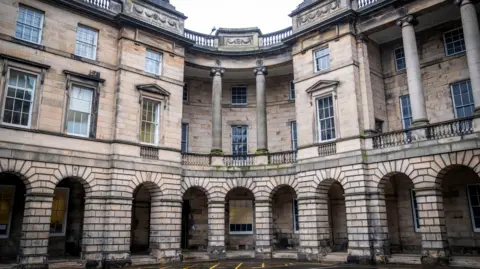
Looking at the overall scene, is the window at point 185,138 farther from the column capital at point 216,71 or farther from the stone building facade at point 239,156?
the column capital at point 216,71

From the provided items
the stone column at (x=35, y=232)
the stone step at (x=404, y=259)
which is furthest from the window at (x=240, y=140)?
the stone column at (x=35, y=232)

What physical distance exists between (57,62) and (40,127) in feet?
10.2

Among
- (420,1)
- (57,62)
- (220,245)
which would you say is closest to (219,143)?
(220,245)

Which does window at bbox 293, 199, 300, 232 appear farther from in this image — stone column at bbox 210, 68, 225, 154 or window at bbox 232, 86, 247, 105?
window at bbox 232, 86, 247, 105

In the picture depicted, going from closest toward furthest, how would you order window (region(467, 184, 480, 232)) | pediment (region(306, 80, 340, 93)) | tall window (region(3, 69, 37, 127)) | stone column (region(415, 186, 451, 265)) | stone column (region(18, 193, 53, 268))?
1. stone column (region(18, 193, 53, 268))
2. stone column (region(415, 186, 451, 265))
3. tall window (region(3, 69, 37, 127))
4. window (region(467, 184, 480, 232))
5. pediment (region(306, 80, 340, 93))

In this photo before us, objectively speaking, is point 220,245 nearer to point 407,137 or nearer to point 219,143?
point 219,143

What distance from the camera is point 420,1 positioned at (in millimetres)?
17812

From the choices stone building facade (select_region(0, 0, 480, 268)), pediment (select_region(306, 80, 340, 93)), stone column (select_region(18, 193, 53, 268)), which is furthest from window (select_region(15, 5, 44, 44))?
pediment (select_region(306, 80, 340, 93))

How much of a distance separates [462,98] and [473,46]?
3.49 meters

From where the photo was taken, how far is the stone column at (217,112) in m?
22.8

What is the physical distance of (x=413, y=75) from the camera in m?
17.5

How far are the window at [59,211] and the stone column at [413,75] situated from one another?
16986 mm

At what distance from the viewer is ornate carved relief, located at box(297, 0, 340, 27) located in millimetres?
20359

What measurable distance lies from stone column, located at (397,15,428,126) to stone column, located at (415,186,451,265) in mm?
3108
